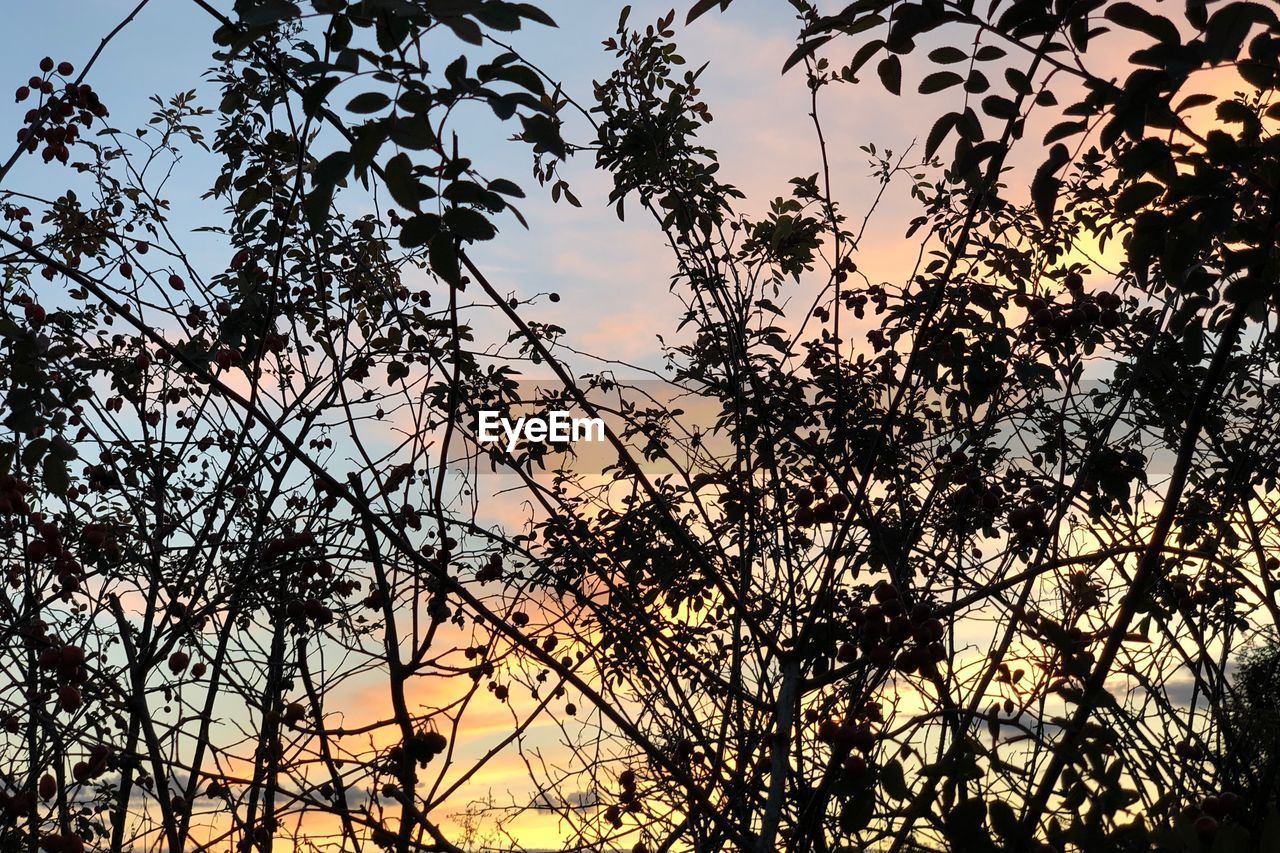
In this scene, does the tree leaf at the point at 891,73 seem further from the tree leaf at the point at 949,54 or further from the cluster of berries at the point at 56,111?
the cluster of berries at the point at 56,111

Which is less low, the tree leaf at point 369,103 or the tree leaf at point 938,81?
the tree leaf at point 938,81

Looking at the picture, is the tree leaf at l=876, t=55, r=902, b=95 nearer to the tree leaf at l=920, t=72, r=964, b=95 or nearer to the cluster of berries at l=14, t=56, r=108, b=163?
the tree leaf at l=920, t=72, r=964, b=95

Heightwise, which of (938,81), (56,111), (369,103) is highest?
(56,111)

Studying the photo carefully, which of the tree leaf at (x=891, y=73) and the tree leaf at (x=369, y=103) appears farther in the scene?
the tree leaf at (x=891, y=73)

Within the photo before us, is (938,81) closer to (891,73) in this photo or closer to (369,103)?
(891,73)

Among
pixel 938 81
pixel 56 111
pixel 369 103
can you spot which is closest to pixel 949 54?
pixel 938 81

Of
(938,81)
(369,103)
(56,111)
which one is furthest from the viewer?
(56,111)

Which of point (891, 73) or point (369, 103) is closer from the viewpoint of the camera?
point (369, 103)

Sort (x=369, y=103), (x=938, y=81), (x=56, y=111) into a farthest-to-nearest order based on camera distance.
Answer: (x=56, y=111), (x=938, y=81), (x=369, y=103)

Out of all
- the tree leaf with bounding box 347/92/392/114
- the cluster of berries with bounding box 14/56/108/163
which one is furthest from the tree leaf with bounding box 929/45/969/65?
the cluster of berries with bounding box 14/56/108/163

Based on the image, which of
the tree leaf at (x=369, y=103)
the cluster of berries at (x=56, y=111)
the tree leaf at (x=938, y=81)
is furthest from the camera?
the cluster of berries at (x=56, y=111)

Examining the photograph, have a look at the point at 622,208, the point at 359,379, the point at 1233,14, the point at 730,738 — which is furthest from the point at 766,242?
the point at 1233,14

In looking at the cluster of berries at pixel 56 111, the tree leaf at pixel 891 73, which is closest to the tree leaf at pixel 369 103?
the tree leaf at pixel 891 73

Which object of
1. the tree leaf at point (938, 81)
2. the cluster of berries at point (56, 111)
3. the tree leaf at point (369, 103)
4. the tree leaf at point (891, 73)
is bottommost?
the tree leaf at point (369, 103)
